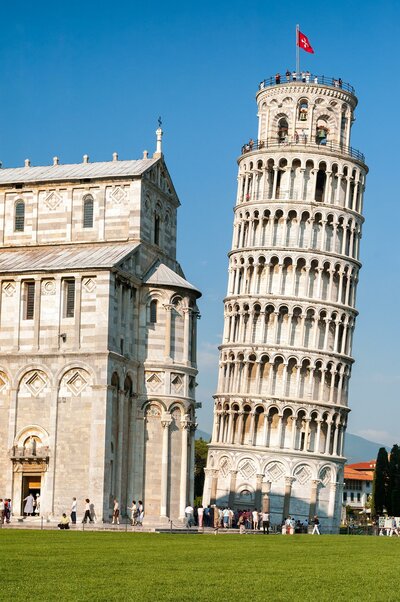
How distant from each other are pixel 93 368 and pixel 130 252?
287 inches

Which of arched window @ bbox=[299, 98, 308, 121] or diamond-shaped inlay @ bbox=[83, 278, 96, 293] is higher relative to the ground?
arched window @ bbox=[299, 98, 308, 121]

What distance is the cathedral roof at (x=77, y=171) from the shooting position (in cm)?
6888

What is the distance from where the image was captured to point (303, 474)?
10488cm

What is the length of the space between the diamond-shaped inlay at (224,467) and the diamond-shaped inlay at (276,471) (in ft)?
12.3

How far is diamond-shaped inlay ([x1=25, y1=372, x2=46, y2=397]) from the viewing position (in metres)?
62.9

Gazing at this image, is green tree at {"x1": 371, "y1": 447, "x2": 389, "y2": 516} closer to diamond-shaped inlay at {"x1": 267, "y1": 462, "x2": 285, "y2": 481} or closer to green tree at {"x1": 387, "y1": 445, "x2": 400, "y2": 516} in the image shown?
green tree at {"x1": 387, "y1": 445, "x2": 400, "y2": 516}

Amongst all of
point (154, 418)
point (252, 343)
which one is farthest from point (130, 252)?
point (252, 343)

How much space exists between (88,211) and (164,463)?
14.6 meters

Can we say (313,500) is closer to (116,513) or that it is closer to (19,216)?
(19,216)

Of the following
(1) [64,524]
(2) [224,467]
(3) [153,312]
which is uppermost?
(3) [153,312]

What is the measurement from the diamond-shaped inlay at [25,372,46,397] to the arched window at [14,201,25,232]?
10.4 m

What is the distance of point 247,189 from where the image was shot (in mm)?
111375

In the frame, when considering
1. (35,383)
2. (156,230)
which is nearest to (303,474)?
(156,230)

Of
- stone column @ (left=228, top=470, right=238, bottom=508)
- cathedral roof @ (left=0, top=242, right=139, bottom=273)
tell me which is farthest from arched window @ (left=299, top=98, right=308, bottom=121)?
cathedral roof @ (left=0, top=242, right=139, bottom=273)
